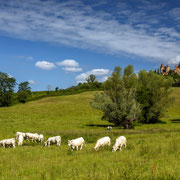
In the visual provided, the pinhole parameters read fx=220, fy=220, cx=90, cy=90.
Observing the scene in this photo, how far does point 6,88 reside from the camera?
10856cm

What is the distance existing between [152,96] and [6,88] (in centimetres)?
A: 7581

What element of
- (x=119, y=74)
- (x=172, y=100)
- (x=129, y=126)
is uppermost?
(x=119, y=74)

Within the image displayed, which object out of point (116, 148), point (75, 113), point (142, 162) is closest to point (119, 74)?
point (75, 113)

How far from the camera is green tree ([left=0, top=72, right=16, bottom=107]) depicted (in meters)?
106

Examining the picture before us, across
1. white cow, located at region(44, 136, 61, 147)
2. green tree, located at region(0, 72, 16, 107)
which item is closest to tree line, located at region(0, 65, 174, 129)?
white cow, located at region(44, 136, 61, 147)

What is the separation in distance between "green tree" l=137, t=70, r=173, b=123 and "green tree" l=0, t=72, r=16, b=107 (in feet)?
227

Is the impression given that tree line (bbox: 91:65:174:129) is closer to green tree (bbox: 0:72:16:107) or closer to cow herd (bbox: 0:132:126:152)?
cow herd (bbox: 0:132:126:152)

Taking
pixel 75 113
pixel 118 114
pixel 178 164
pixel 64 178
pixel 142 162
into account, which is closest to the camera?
pixel 64 178

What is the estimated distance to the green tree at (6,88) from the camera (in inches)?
4168

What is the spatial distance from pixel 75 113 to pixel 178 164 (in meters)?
63.4

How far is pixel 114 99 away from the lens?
45906 mm

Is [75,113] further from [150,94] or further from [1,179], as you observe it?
[1,179]

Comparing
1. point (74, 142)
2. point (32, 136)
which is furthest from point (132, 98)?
point (74, 142)

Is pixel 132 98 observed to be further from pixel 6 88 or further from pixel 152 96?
pixel 6 88
